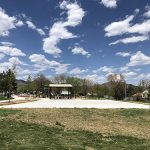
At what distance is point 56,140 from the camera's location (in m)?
13.8

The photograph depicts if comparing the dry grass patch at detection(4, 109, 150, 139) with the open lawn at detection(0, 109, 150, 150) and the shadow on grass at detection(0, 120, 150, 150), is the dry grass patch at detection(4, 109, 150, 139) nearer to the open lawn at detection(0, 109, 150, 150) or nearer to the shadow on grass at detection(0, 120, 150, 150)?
the open lawn at detection(0, 109, 150, 150)

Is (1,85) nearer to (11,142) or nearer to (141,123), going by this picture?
(141,123)

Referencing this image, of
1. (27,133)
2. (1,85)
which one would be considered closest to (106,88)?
(1,85)

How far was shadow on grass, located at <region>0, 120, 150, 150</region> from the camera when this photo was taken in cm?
1268

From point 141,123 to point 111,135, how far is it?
5.88 meters

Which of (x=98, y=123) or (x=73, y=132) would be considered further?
(x=98, y=123)

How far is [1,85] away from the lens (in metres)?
82.4

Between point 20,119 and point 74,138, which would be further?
point 20,119

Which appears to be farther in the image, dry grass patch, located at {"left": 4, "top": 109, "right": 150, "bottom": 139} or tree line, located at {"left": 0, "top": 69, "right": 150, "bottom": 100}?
tree line, located at {"left": 0, "top": 69, "right": 150, "bottom": 100}

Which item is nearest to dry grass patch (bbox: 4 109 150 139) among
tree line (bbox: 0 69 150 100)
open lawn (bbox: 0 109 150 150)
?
open lawn (bbox: 0 109 150 150)

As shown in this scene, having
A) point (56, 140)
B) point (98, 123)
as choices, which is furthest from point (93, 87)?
point (56, 140)

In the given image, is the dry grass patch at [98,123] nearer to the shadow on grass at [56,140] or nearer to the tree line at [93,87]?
the shadow on grass at [56,140]

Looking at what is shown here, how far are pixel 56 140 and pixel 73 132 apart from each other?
2394 millimetres

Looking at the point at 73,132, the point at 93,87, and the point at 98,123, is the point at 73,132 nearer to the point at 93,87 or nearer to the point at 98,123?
the point at 98,123
